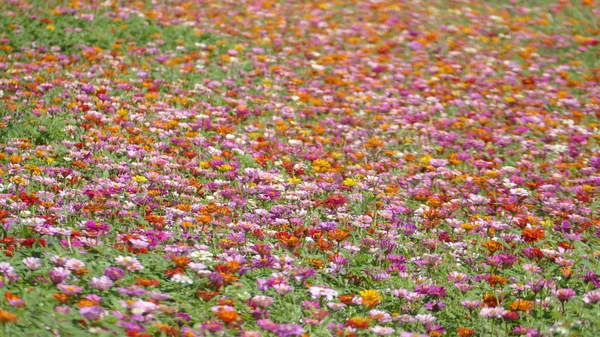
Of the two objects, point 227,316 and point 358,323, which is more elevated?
point 227,316

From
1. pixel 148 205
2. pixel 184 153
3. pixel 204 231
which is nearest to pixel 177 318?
pixel 204 231

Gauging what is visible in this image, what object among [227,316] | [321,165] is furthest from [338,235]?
[321,165]

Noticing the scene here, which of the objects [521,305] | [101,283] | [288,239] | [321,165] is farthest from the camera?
[321,165]

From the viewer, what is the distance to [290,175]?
18.9 feet

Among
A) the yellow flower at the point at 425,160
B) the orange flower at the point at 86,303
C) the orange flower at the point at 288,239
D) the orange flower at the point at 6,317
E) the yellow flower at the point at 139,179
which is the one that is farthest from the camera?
the yellow flower at the point at 425,160

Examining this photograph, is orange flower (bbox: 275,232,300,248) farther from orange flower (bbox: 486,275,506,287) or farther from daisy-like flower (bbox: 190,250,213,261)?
orange flower (bbox: 486,275,506,287)

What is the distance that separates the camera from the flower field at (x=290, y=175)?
3648 mm

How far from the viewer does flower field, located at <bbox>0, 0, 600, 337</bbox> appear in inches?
144

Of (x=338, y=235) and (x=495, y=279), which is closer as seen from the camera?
(x=495, y=279)

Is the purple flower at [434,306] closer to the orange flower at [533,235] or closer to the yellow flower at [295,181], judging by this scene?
the orange flower at [533,235]

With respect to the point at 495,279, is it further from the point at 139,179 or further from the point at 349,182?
the point at 139,179

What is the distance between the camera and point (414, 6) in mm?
12180

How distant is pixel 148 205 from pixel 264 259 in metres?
1.07

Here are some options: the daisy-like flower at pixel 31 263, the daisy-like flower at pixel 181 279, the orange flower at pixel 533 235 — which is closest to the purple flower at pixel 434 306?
the orange flower at pixel 533 235
